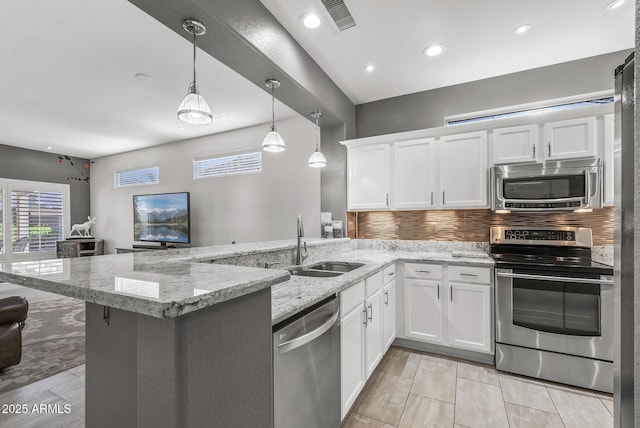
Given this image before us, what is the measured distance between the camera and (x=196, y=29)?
172 centimetres

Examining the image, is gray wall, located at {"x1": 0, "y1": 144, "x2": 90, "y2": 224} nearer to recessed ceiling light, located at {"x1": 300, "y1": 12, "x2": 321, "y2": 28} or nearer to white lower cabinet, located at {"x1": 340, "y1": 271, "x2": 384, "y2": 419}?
recessed ceiling light, located at {"x1": 300, "y1": 12, "x2": 321, "y2": 28}

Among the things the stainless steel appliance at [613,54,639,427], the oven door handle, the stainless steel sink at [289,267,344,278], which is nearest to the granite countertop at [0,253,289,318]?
the stainless steel appliance at [613,54,639,427]

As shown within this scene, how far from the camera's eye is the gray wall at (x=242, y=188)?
4367 millimetres

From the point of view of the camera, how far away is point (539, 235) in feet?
9.37

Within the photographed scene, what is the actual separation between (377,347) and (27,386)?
2.82m

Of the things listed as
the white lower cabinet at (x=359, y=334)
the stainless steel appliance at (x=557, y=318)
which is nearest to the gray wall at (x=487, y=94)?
the stainless steel appliance at (x=557, y=318)

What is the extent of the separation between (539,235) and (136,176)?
7503 millimetres

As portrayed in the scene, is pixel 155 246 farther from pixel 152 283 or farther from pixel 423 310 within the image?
pixel 152 283

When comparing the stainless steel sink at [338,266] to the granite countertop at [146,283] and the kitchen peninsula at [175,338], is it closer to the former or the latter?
the kitchen peninsula at [175,338]

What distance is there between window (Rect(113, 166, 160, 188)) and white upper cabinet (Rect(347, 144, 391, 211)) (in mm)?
4621

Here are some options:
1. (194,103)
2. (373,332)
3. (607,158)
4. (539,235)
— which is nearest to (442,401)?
(373,332)

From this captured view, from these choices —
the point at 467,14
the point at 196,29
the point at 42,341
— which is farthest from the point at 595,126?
the point at 42,341

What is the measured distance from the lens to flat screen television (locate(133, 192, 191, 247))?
5.51 m

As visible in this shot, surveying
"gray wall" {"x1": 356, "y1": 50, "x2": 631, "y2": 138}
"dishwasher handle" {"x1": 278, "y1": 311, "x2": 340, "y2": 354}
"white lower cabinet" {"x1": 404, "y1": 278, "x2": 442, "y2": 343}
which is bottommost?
"white lower cabinet" {"x1": 404, "y1": 278, "x2": 442, "y2": 343}
